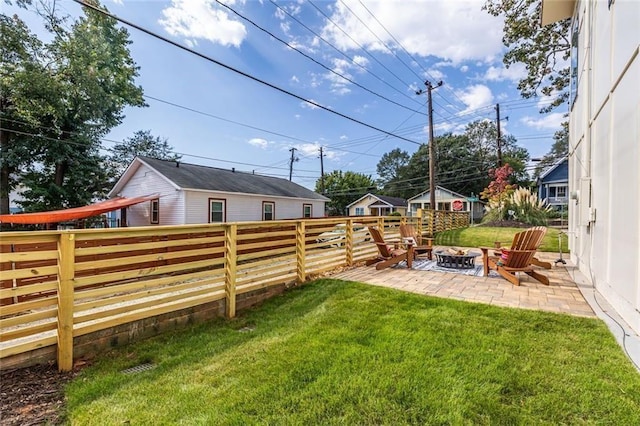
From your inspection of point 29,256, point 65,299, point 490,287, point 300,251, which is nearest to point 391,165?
point 490,287

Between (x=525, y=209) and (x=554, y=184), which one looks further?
(x=554, y=184)

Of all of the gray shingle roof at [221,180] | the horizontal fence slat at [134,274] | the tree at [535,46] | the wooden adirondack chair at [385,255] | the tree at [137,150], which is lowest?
the wooden adirondack chair at [385,255]

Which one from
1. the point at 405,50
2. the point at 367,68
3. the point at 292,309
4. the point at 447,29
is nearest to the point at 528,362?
the point at 292,309

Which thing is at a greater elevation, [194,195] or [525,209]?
[194,195]

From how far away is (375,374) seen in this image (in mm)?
2342

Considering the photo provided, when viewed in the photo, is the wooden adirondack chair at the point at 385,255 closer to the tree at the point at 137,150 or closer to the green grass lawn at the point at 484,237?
the green grass lawn at the point at 484,237

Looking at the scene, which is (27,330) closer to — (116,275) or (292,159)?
(116,275)

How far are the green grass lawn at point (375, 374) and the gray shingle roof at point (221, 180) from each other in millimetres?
11839

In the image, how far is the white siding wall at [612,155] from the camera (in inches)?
115

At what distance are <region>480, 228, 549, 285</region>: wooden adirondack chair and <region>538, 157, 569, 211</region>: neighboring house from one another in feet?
79.3

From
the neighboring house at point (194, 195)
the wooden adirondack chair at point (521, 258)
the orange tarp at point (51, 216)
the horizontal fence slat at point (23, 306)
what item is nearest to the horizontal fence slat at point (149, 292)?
the horizontal fence slat at point (23, 306)

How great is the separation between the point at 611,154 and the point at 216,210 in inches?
562

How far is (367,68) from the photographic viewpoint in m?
10.2

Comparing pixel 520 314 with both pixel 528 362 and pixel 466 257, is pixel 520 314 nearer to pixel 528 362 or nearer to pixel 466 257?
pixel 528 362
